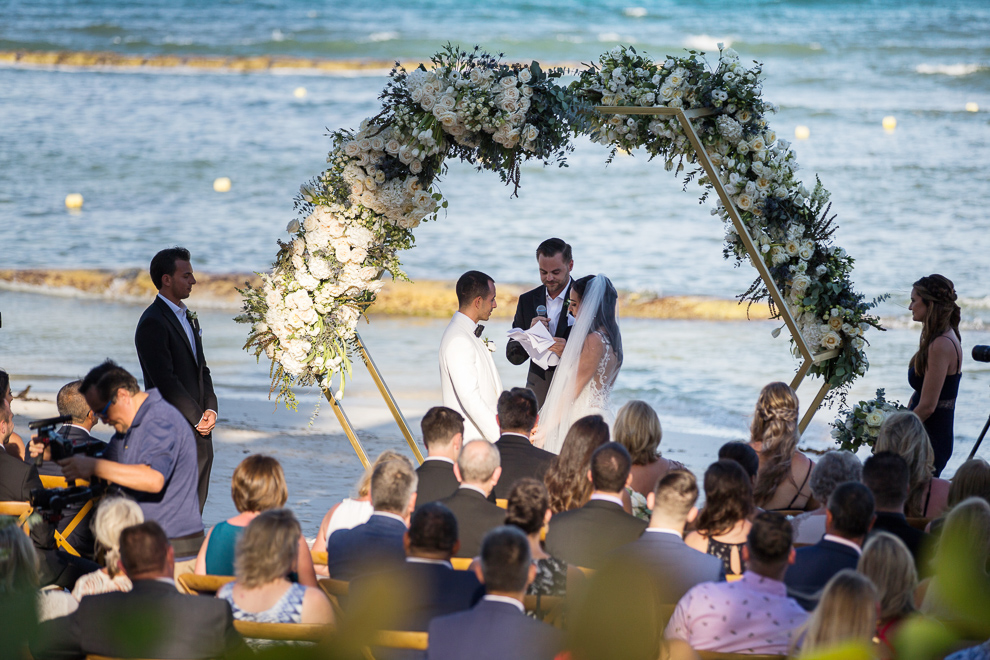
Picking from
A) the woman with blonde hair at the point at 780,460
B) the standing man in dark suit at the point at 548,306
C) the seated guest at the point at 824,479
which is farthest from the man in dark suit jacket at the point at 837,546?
the standing man in dark suit at the point at 548,306

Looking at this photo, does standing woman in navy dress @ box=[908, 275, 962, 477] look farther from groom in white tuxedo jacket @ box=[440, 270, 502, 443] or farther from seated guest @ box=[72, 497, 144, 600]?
seated guest @ box=[72, 497, 144, 600]

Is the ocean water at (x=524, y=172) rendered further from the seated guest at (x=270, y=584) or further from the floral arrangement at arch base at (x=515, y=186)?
the seated guest at (x=270, y=584)

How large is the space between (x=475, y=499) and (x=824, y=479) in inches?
58.3

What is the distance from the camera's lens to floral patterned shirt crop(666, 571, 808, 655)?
3.22 metres

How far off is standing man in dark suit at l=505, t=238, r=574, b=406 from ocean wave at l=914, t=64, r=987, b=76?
1127 inches

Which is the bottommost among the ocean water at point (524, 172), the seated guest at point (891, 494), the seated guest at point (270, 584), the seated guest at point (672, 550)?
the seated guest at point (270, 584)

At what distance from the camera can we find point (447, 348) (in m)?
5.58

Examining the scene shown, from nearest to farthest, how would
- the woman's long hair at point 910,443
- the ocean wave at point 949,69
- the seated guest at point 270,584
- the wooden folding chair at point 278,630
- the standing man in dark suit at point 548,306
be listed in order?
the wooden folding chair at point 278,630 < the seated guest at point 270,584 < the woman's long hair at point 910,443 < the standing man in dark suit at point 548,306 < the ocean wave at point 949,69

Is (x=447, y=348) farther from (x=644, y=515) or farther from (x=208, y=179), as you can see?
(x=208, y=179)

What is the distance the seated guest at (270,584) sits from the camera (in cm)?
333

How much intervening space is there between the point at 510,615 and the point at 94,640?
1212 mm

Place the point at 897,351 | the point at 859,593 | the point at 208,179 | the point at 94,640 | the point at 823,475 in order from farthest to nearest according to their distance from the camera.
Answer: the point at 208,179
the point at 897,351
the point at 823,475
the point at 94,640
the point at 859,593

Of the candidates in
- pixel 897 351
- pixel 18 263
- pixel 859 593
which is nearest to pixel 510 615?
pixel 859 593

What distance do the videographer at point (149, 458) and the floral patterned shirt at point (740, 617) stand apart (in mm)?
2201
